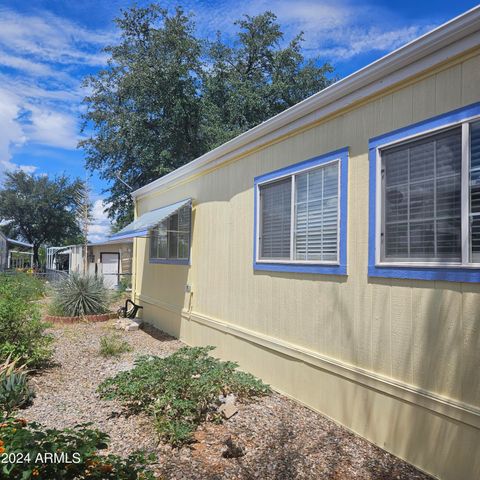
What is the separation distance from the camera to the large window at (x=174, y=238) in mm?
8414

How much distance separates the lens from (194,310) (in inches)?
312

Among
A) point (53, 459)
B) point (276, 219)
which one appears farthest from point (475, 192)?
point (53, 459)

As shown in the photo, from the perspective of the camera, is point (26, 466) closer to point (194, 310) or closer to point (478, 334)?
point (478, 334)

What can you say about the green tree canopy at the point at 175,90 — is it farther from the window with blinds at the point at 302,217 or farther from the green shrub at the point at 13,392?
the green shrub at the point at 13,392

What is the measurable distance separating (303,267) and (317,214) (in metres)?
0.63

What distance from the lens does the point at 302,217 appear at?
4.96m

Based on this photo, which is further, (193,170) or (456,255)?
(193,170)

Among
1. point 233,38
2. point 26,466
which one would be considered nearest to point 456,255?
point 26,466

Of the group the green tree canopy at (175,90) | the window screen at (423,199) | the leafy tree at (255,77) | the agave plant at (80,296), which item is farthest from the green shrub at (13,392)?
the leafy tree at (255,77)

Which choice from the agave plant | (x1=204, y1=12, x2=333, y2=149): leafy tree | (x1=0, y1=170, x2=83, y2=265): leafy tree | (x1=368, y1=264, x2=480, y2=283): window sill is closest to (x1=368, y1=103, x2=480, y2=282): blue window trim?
(x1=368, y1=264, x2=480, y2=283): window sill

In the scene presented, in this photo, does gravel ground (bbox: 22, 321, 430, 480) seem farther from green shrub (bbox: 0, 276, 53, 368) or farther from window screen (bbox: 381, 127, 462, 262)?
window screen (bbox: 381, 127, 462, 262)

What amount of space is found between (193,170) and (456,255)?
18.9 feet

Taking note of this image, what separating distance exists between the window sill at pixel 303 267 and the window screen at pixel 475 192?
1.36 metres

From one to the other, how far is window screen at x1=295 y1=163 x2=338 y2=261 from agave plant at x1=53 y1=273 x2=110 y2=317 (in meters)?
8.08
